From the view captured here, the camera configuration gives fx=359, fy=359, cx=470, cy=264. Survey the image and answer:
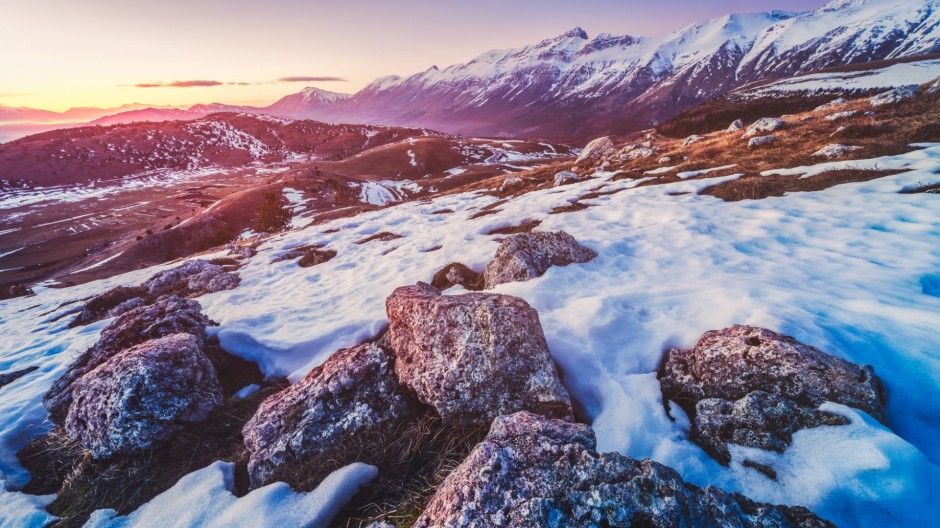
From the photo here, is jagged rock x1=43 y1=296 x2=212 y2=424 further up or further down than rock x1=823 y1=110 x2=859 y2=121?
further down

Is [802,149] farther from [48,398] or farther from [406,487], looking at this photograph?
[48,398]

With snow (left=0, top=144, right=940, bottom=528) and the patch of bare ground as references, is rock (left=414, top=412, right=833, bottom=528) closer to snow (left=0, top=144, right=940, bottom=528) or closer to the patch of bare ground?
snow (left=0, top=144, right=940, bottom=528)

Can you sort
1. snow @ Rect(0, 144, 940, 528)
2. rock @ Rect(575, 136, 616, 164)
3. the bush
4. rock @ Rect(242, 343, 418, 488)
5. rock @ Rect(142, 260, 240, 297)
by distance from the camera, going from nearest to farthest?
snow @ Rect(0, 144, 940, 528) → rock @ Rect(242, 343, 418, 488) → rock @ Rect(142, 260, 240, 297) → rock @ Rect(575, 136, 616, 164) → the bush

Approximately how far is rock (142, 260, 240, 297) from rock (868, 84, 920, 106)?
135 ft

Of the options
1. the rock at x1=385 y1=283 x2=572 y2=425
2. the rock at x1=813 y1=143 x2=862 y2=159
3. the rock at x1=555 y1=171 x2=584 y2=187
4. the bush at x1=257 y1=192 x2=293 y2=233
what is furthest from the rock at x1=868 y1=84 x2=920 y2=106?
the bush at x1=257 y1=192 x2=293 y2=233

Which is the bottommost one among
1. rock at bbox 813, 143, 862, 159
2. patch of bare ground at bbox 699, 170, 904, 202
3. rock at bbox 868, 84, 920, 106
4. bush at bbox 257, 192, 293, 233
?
bush at bbox 257, 192, 293, 233

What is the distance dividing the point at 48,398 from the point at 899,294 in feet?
58.1

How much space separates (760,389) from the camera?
4.96 meters

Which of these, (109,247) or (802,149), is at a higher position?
(802,149)

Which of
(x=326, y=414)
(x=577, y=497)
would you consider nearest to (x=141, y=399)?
(x=326, y=414)

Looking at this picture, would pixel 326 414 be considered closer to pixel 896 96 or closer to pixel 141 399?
pixel 141 399

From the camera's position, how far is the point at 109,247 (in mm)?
82312

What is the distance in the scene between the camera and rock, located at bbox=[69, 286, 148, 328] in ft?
50.8

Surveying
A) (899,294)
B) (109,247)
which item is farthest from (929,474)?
(109,247)
